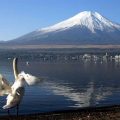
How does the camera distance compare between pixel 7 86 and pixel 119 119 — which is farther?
A: pixel 119 119

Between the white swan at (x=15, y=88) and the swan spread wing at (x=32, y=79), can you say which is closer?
the swan spread wing at (x=32, y=79)

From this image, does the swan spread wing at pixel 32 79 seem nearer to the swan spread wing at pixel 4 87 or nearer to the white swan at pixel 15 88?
the white swan at pixel 15 88

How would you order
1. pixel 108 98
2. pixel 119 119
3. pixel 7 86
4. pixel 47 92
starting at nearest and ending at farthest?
1. pixel 7 86
2. pixel 119 119
3. pixel 108 98
4. pixel 47 92

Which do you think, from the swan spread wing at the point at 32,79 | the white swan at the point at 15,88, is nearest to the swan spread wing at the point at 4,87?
the white swan at the point at 15,88

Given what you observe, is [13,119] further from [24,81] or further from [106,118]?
[24,81]

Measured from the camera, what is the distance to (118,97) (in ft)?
138

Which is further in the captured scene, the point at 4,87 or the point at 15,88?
the point at 15,88

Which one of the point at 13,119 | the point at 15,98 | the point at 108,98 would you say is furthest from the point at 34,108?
the point at 15,98

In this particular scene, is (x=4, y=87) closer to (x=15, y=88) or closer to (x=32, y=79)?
(x=15, y=88)

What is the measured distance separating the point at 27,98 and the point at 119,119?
65.6 ft

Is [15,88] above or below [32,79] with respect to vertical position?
below

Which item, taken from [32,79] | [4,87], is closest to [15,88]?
[4,87]

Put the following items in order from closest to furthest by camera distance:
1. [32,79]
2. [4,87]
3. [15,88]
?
[32,79], [4,87], [15,88]

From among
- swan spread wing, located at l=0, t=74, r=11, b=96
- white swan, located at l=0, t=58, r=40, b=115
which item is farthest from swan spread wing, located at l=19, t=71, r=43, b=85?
swan spread wing, located at l=0, t=74, r=11, b=96
